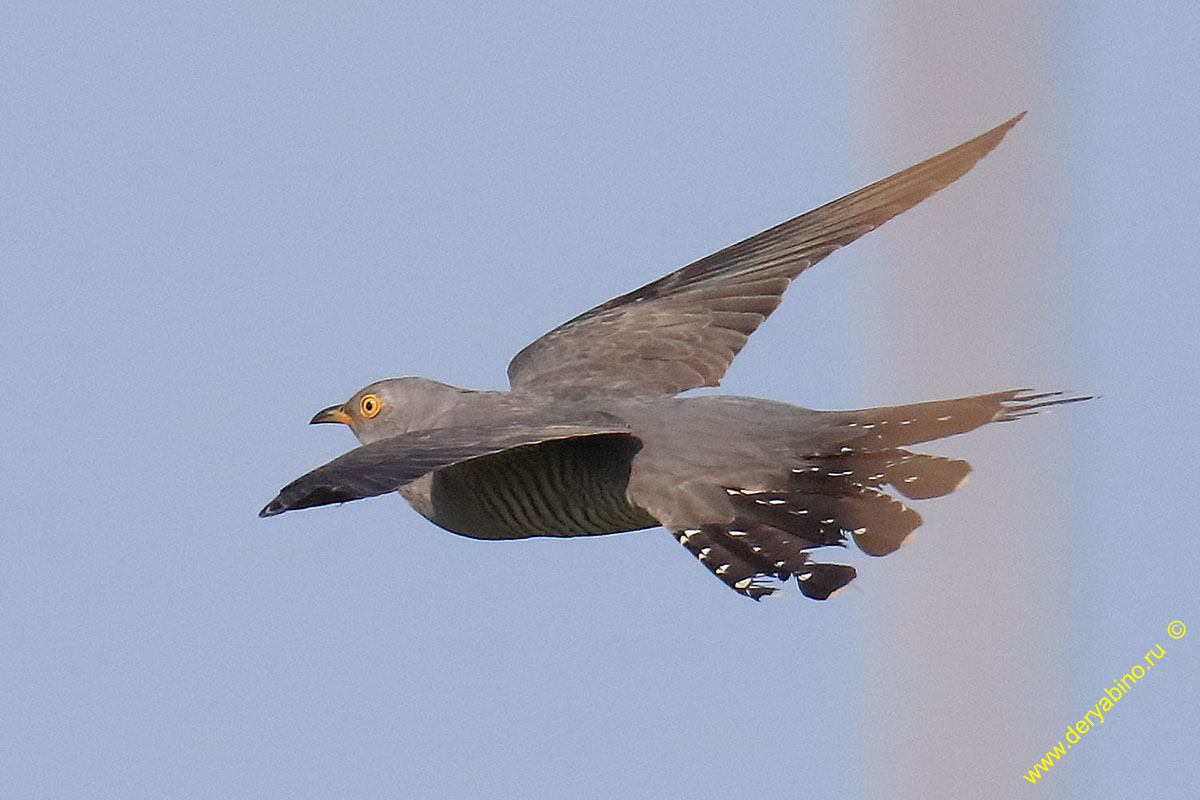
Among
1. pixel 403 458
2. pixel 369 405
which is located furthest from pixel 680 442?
pixel 369 405

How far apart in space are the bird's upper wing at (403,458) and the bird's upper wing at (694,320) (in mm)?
856

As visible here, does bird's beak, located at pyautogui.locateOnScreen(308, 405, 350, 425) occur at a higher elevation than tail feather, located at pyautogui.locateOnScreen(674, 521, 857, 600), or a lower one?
higher

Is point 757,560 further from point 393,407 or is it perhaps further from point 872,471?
point 393,407

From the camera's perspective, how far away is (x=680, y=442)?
3.70m

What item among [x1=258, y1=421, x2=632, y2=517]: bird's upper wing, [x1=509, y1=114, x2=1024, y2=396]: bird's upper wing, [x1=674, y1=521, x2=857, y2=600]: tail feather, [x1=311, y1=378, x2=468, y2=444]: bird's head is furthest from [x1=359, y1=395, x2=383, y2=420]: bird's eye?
[x1=674, y1=521, x2=857, y2=600]: tail feather

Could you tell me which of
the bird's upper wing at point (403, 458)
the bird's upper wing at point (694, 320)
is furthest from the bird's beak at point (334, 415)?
the bird's upper wing at point (403, 458)

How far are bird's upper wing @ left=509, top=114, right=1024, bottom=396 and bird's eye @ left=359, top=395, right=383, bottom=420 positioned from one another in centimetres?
45

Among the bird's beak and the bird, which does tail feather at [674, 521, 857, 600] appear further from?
the bird's beak

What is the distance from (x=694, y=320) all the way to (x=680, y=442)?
1.16 m

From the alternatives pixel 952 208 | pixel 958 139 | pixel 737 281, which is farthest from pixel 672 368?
pixel 958 139

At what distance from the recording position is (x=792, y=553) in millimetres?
3225

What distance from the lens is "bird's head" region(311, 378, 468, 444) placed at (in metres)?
4.32

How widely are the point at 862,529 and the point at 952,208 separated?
1746 millimetres

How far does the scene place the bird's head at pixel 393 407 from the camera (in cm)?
432
